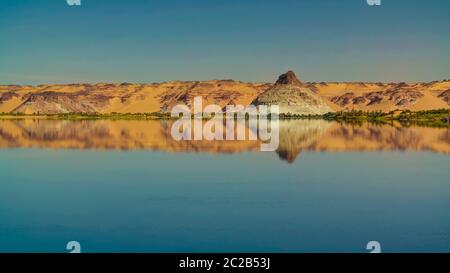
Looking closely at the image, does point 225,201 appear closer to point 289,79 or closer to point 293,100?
point 293,100

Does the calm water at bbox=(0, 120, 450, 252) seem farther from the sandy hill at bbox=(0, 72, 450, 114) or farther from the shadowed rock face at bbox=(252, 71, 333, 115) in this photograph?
the sandy hill at bbox=(0, 72, 450, 114)

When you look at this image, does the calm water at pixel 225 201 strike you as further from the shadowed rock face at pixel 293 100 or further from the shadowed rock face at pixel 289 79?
the shadowed rock face at pixel 289 79

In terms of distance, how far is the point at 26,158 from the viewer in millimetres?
22125

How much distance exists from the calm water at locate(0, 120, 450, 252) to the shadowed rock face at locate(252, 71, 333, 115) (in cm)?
7690

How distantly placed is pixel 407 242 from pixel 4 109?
14084 cm

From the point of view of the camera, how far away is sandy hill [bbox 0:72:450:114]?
111125mm

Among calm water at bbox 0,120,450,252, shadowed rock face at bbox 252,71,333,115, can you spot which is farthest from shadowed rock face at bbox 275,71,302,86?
calm water at bbox 0,120,450,252

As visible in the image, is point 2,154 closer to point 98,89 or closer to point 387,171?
point 387,171

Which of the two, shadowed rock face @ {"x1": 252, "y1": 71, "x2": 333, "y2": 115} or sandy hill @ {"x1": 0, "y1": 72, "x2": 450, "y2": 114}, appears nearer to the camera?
shadowed rock face @ {"x1": 252, "y1": 71, "x2": 333, "y2": 115}

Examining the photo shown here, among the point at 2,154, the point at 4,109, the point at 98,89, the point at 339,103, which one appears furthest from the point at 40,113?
the point at 2,154

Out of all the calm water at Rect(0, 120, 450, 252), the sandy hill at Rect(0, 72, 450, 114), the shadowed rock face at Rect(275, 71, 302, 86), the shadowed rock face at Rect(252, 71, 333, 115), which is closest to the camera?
the calm water at Rect(0, 120, 450, 252)

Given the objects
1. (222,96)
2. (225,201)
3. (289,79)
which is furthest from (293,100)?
(225,201)

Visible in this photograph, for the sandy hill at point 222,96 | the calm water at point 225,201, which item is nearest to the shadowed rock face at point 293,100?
the sandy hill at point 222,96

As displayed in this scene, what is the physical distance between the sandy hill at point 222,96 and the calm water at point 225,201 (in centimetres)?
8021
